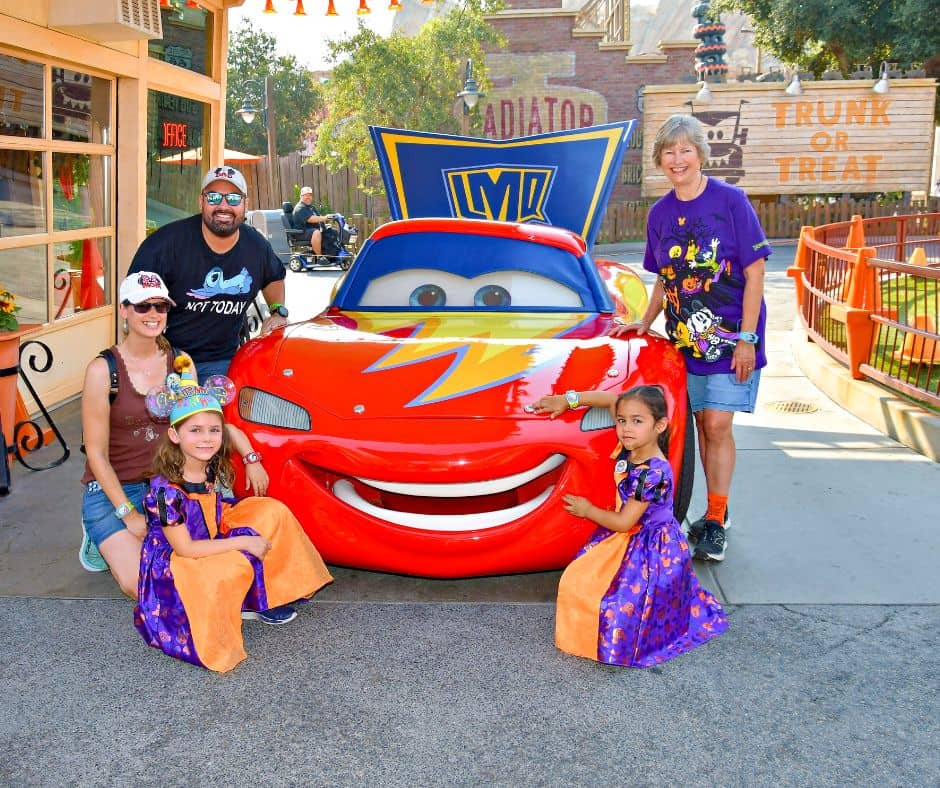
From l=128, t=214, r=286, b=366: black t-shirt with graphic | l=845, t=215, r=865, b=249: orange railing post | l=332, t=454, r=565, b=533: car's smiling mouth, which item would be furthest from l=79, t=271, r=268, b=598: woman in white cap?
l=845, t=215, r=865, b=249: orange railing post

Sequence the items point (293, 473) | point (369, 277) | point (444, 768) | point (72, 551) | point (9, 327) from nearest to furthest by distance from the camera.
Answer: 1. point (444, 768)
2. point (293, 473)
3. point (72, 551)
4. point (369, 277)
5. point (9, 327)

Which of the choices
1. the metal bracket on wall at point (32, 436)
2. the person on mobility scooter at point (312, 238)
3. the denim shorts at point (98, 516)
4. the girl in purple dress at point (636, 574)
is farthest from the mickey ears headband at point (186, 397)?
the person on mobility scooter at point (312, 238)

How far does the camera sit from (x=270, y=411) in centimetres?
383

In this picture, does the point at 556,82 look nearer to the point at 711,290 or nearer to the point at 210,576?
the point at 711,290

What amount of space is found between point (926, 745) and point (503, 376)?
1891 mm

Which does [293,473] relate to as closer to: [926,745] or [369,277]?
[369,277]

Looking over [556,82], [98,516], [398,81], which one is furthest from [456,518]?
[556,82]

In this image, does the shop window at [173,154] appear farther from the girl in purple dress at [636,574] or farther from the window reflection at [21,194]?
the girl in purple dress at [636,574]

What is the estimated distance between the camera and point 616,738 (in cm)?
287

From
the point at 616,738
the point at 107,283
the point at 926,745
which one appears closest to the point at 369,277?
the point at 616,738

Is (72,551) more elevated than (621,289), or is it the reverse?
(621,289)

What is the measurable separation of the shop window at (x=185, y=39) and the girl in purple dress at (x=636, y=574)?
6.87 metres

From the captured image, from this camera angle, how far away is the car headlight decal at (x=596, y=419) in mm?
3650

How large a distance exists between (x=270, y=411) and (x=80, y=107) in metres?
4.81
